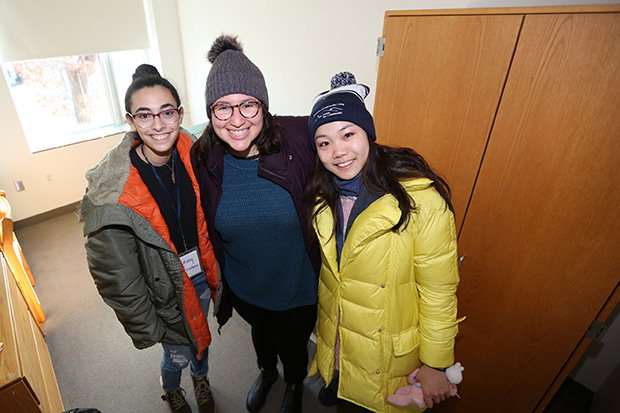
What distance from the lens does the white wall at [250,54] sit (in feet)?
7.72

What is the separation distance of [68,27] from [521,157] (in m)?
4.47

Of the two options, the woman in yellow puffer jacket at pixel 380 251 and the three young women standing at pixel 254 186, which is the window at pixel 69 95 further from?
the woman in yellow puffer jacket at pixel 380 251

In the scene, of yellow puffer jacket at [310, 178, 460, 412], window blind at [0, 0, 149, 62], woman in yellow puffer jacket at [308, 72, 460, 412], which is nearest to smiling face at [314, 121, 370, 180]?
woman in yellow puffer jacket at [308, 72, 460, 412]

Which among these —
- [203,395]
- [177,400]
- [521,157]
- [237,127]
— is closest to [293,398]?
[203,395]

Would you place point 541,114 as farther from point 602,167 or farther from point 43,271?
point 43,271

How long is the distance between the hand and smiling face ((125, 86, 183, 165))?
138 cm

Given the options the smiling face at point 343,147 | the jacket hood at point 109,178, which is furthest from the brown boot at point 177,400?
the smiling face at point 343,147

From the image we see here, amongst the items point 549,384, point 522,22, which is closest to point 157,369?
point 549,384

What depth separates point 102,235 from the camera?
123 cm

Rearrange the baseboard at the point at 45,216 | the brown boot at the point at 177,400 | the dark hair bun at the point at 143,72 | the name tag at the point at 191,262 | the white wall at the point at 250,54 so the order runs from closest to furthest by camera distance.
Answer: the dark hair bun at the point at 143,72 → the name tag at the point at 191,262 → the brown boot at the point at 177,400 → the white wall at the point at 250,54 → the baseboard at the point at 45,216

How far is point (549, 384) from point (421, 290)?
0.94 meters

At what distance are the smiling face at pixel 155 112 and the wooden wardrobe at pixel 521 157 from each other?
1.01 metres

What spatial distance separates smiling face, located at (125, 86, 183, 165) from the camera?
1305 mm

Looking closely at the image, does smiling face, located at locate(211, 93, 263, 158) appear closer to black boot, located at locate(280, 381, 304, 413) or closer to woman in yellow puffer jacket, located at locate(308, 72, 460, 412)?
woman in yellow puffer jacket, located at locate(308, 72, 460, 412)
